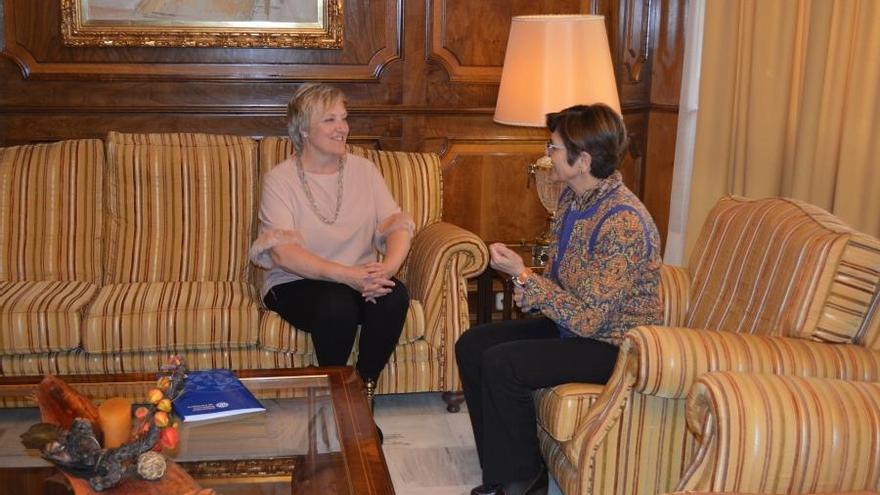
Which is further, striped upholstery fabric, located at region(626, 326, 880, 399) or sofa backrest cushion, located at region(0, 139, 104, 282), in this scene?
sofa backrest cushion, located at region(0, 139, 104, 282)

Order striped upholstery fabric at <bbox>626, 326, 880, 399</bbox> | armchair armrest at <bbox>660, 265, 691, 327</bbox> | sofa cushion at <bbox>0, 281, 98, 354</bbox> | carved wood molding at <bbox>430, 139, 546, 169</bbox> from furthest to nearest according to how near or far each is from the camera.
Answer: carved wood molding at <bbox>430, 139, 546, 169</bbox>, sofa cushion at <bbox>0, 281, 98, 354</bbox>, armchair armrest at <bbox>660, 265, 691, 327</bbox>, striped upholstery fabric at <bbox>626, 326, 880, 399</bbox>

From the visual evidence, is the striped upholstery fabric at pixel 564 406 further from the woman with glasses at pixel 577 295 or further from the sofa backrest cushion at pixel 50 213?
the sofa backrest cushion at pixel 50 213

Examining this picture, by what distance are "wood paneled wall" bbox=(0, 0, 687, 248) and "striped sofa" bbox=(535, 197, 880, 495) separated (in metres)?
1.55

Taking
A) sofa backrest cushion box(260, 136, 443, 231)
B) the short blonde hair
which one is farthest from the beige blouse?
sofa backrest cushion box(260, 136, 443, 231)

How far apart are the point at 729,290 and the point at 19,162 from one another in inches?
95.3

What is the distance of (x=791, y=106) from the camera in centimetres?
335

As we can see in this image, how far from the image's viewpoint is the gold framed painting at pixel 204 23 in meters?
3.92

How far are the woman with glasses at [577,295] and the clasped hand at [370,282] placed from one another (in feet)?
1.75

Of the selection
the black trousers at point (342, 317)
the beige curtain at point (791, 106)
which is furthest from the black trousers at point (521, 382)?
the beige curtain at point (791, 106)

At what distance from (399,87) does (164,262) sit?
129 cm

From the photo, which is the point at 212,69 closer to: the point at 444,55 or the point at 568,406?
the point at 444,55

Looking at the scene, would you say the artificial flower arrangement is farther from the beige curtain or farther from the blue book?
the beige curtain

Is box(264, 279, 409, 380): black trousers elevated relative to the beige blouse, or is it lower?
lower

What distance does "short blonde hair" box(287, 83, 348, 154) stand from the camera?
10.3ft
